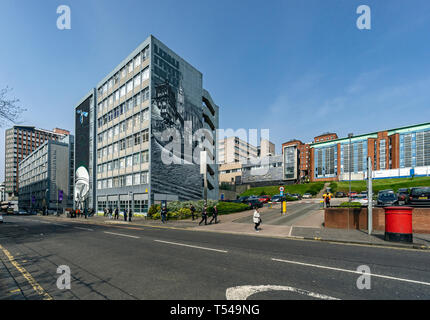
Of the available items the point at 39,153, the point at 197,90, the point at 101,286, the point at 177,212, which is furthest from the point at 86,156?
the point at 101,286

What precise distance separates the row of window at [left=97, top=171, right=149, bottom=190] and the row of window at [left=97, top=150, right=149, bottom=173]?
76.4 inches

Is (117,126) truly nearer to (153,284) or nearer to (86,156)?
(86,156)

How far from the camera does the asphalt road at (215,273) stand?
4.90 m

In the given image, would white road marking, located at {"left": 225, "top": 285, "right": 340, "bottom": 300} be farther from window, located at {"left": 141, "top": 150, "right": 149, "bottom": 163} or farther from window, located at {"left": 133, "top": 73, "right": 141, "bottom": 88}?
window, located at {"left": 133, "top": 73, "right": 141, "bottom": 88}

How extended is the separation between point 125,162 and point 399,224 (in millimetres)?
39416

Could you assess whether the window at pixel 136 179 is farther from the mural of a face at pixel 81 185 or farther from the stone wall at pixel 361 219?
the stone wall at pixel 361 219

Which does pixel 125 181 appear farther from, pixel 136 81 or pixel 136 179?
pixel 136 81

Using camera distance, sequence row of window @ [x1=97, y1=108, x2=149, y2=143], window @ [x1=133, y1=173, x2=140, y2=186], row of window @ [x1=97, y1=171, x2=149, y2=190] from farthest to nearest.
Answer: window @ [x1=133, y1=173, x2=140, y2=186] → row of window @ [x1=97, y1=108, x2=149, y2=143] → row of window @ [x1=97, y1=171, x2=149, y2=190]

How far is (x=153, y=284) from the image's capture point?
213 inches

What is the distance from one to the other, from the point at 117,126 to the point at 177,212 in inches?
992

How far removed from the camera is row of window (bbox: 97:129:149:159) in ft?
123

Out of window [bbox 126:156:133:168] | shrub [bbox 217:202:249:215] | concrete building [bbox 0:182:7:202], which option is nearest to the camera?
shrub [bbox 217:202:249:215]

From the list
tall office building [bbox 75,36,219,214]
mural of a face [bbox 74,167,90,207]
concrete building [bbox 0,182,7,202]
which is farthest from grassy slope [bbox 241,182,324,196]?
concrete building [bbox 0,182,7,202]

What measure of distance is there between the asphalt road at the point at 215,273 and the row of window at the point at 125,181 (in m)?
27.5
